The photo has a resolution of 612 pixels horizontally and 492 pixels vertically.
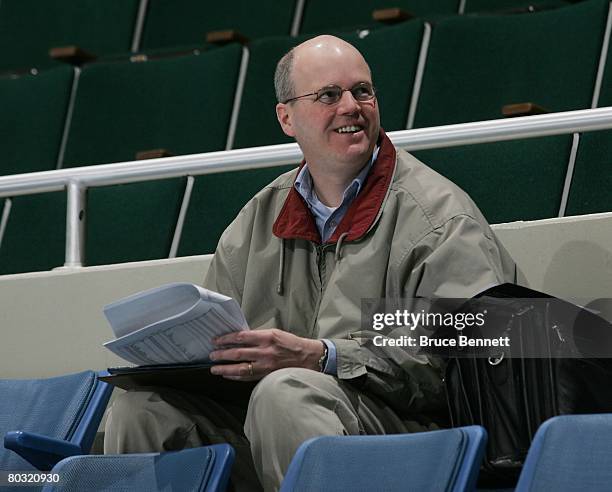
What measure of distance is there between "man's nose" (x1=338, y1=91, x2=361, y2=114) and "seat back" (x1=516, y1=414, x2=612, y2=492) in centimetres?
61

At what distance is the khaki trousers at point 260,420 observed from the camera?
115 cm

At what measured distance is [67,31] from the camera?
2895mm

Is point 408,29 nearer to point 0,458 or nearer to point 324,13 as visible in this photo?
point 324,13

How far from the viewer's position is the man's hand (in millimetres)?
1207

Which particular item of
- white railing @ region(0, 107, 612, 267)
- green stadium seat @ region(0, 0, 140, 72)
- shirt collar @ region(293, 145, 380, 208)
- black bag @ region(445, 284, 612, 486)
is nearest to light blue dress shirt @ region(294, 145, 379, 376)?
shirt collar @ region(293, 145, 380, 208)

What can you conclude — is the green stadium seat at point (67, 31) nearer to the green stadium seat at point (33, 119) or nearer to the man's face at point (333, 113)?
the green stadium seat at point (33, 119)

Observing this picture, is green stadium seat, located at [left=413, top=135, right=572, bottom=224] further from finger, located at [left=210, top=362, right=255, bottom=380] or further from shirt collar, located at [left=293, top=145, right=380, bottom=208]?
finger, located at [left=210, top=362, right=255, bottom=380]

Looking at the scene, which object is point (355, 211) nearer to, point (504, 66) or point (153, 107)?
point (504, 66)

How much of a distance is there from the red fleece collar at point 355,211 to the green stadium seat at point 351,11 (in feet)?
Answer: 3.74

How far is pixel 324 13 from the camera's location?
2.67 m

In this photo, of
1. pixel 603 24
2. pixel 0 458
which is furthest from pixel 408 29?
pixel 0 458

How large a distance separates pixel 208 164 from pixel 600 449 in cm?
96

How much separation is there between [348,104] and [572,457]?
64 cm

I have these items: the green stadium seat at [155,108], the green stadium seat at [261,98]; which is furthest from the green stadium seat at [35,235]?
the green stadium seat at [261,98]
